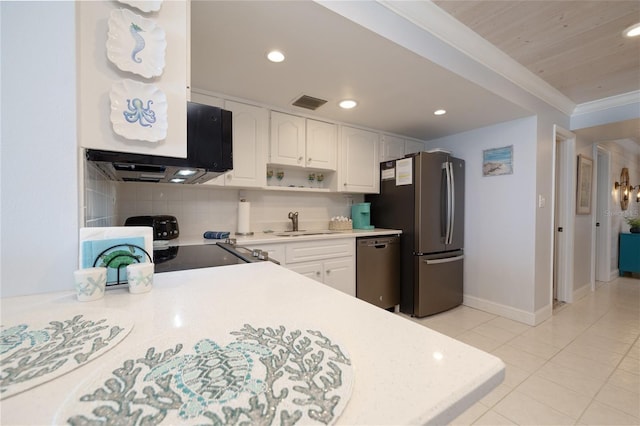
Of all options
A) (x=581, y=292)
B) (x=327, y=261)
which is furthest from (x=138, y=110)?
(x=581, y=292)

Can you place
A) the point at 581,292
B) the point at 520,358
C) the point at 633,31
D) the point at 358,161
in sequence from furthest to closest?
1. the point at 581,292
2. the point at 358,161
3. the point at 520,358
4. the point at 633,31

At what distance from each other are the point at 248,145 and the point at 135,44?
4.96ft

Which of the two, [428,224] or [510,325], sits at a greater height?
[428,224]

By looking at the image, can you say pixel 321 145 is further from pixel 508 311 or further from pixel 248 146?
pixel 508 311

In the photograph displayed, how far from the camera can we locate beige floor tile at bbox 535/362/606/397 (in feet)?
5.47

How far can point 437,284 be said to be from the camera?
2814 mm

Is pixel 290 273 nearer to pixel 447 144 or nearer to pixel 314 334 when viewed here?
pixel 314 334

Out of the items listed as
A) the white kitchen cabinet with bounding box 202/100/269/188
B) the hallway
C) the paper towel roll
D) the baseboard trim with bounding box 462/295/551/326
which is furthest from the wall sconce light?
the paper towel roll

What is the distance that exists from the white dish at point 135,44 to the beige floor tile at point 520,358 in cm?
273

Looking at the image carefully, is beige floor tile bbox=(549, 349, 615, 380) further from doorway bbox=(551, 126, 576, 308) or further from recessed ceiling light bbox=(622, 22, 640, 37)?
recessed ceiling light bbox=(622, 22, 640, 37)

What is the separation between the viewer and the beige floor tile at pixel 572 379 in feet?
5.47

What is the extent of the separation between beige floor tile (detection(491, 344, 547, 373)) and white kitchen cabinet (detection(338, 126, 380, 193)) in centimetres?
189

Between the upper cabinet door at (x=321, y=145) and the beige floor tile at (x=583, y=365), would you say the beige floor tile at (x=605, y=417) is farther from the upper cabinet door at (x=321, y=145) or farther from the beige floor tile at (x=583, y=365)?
the upper cabinet door at (x=321, y=145)

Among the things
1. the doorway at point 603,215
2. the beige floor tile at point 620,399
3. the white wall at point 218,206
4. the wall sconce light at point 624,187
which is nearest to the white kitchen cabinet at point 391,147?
the white wall at point 218,206
